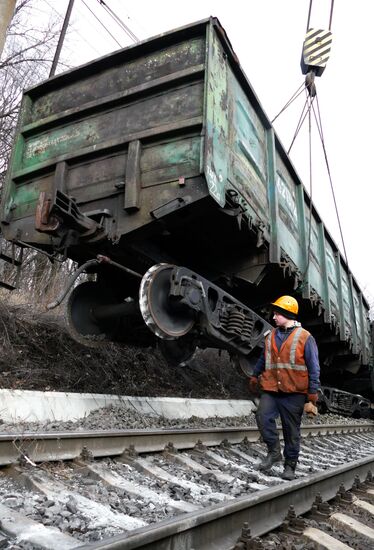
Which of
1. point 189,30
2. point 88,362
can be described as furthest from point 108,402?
point 189,30

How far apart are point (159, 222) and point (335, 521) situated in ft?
9.34

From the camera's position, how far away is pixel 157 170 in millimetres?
4520

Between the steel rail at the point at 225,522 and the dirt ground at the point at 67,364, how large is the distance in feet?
8.67

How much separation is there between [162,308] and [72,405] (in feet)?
5.14

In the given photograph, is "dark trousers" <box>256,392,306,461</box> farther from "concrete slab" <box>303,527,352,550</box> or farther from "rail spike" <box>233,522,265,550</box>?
"rail spike" <box>233,522,265,550</box>

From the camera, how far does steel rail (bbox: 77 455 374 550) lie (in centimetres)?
179

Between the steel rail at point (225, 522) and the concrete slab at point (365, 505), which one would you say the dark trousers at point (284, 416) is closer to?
the steel rail at point (225, 522)

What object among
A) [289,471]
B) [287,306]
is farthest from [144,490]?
[287,306]

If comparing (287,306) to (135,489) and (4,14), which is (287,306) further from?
(4,14)

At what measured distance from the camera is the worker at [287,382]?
3959 mm

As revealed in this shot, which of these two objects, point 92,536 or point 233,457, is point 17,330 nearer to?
point 233,457

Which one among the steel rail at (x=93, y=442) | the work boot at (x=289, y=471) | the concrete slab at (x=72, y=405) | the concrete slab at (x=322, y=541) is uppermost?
the concrete slab at (x=72, y=405)

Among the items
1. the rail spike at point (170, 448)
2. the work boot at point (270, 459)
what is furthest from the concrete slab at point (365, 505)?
the rail spike at point (170, 448)

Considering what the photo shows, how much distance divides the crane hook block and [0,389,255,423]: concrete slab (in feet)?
17.6
